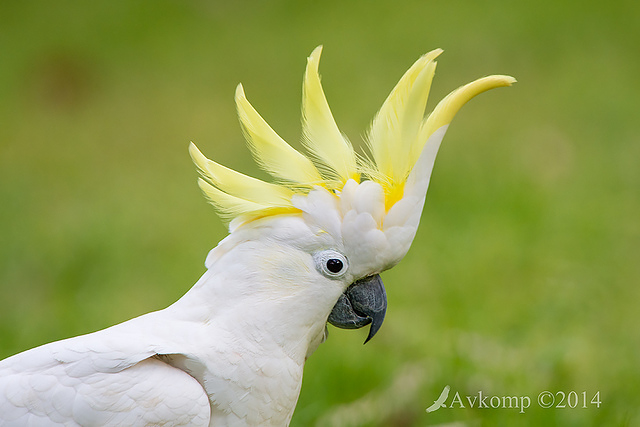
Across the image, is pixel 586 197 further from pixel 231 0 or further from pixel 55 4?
pixel 55 4

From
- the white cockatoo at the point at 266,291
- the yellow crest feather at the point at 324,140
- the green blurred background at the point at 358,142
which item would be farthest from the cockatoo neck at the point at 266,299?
the green blurred background at the point at 358,142

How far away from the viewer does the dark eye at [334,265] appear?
6.15 feet

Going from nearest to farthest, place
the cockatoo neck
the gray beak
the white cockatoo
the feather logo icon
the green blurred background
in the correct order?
the white cockatoo < the cockatoo neck < the gray beak < the feather logo icon < the green blurred background

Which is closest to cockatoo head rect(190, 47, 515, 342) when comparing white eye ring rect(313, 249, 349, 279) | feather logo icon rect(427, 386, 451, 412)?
white eye ring rect(313, 249, 349, 279)

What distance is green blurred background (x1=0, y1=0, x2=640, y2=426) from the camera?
3.31 meters

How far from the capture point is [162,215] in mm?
5191

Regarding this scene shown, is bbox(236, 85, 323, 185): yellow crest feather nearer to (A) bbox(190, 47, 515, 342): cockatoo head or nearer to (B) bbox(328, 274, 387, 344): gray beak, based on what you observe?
(A) bbox(190, 47, 515, 342): cockatoo head

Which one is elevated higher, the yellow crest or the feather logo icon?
the yellow crest

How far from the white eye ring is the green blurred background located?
48.4 inches

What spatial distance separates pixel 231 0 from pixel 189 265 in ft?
15.5

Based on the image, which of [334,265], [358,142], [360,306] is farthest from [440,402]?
[358,142]

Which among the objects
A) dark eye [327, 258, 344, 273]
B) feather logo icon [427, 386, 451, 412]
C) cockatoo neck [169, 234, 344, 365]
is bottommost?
feather logo icon [427, 386, 451, 412]

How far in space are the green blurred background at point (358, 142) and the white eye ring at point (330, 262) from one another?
48.4 inches

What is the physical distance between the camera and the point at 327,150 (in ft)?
6.45
